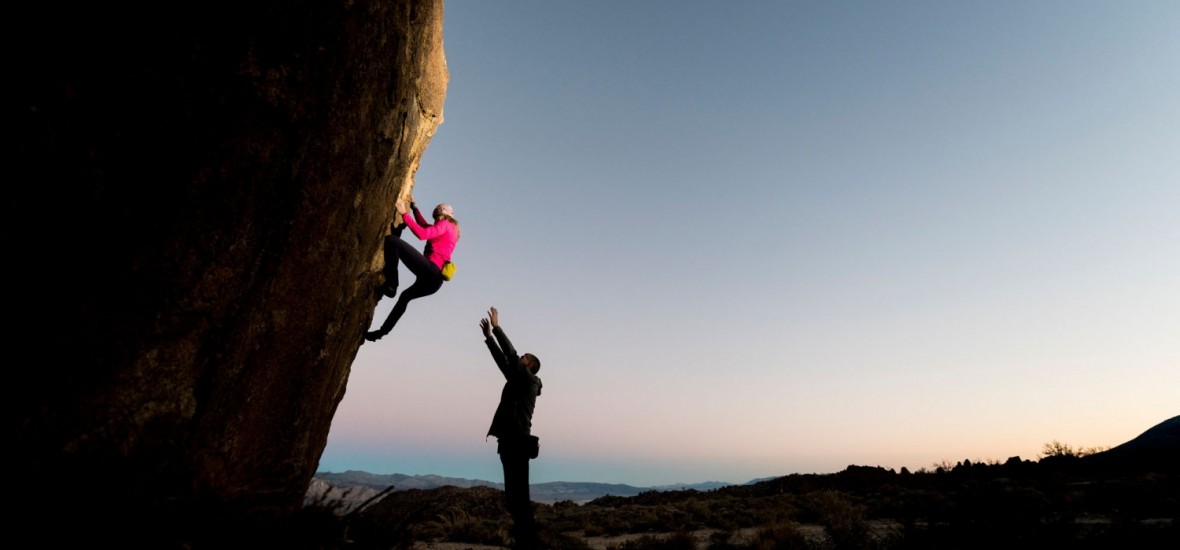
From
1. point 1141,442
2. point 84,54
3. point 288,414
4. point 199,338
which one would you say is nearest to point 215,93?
point 84,54

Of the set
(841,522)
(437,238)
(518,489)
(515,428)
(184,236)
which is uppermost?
(437,238)

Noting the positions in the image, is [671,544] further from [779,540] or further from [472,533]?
[472,533]

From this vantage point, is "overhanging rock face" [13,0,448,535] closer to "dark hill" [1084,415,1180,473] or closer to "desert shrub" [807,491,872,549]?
"desert shrub" [807,491,872,549]

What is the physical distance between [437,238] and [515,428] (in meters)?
2.69

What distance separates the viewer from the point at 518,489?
5.63 meters

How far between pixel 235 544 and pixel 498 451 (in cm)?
307

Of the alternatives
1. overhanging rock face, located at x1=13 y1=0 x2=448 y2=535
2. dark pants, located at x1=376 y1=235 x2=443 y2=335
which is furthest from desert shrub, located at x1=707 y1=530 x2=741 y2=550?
overhanging rock face, located at x1=13 y1=0 x2=448 y2=535

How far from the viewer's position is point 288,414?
4.06m

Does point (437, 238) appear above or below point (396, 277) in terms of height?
above

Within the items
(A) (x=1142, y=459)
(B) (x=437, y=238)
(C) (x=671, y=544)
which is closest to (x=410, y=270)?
(B) (x=437, y=238)

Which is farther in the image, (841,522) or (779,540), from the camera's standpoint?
(841,522)

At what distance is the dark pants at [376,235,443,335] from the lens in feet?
19.6

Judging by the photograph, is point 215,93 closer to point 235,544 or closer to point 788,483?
point 235,544

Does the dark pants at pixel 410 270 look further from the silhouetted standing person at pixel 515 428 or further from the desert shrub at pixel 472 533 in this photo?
the desert shrub at pixel 472 533
